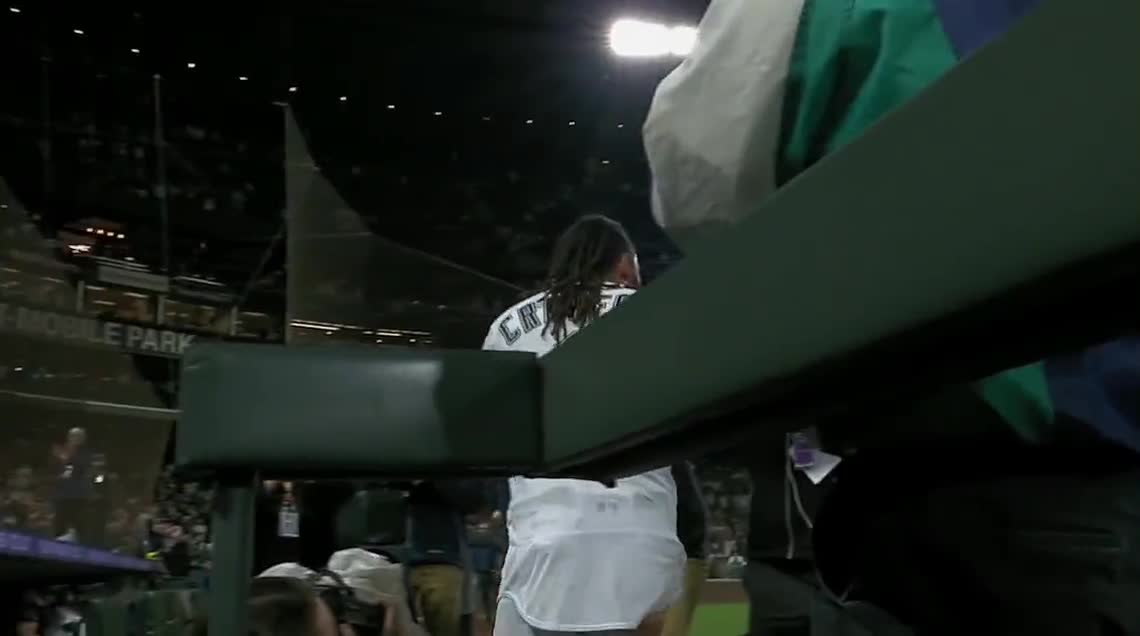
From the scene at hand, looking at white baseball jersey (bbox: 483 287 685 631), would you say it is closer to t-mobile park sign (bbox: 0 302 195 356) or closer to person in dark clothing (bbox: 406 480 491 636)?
person in dark clothing (bbox: 406 480 491 636)

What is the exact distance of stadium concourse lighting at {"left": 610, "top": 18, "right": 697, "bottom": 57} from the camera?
4.00 meters

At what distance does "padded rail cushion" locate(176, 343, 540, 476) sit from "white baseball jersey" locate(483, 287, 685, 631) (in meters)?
0.86

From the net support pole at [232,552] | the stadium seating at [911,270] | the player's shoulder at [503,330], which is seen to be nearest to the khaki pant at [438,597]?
the player's shoulder at [503,330]

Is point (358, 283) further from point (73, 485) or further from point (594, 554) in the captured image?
point (594, 554)

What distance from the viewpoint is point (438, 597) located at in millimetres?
2559

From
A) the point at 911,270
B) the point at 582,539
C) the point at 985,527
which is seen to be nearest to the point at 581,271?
the point at 582,539

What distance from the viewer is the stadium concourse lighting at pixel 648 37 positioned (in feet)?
13.1

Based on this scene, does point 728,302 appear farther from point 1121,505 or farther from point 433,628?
point 433,628

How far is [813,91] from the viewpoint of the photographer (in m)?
0.62

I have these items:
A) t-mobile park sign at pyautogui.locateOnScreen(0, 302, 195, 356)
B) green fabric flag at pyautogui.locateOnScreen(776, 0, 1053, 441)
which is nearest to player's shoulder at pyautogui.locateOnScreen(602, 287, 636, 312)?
green fabric flag at pyautogui.locateOnScreen(776, 0, 1053, 441)

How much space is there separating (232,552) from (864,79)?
0.54m

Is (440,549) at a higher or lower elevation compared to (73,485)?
lower

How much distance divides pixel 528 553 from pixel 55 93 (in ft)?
12.8

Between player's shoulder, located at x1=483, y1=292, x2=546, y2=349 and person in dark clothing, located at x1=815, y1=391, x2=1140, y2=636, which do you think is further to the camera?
player's shoulder, located at x1=483, y1=292, x2=546, y2=349
